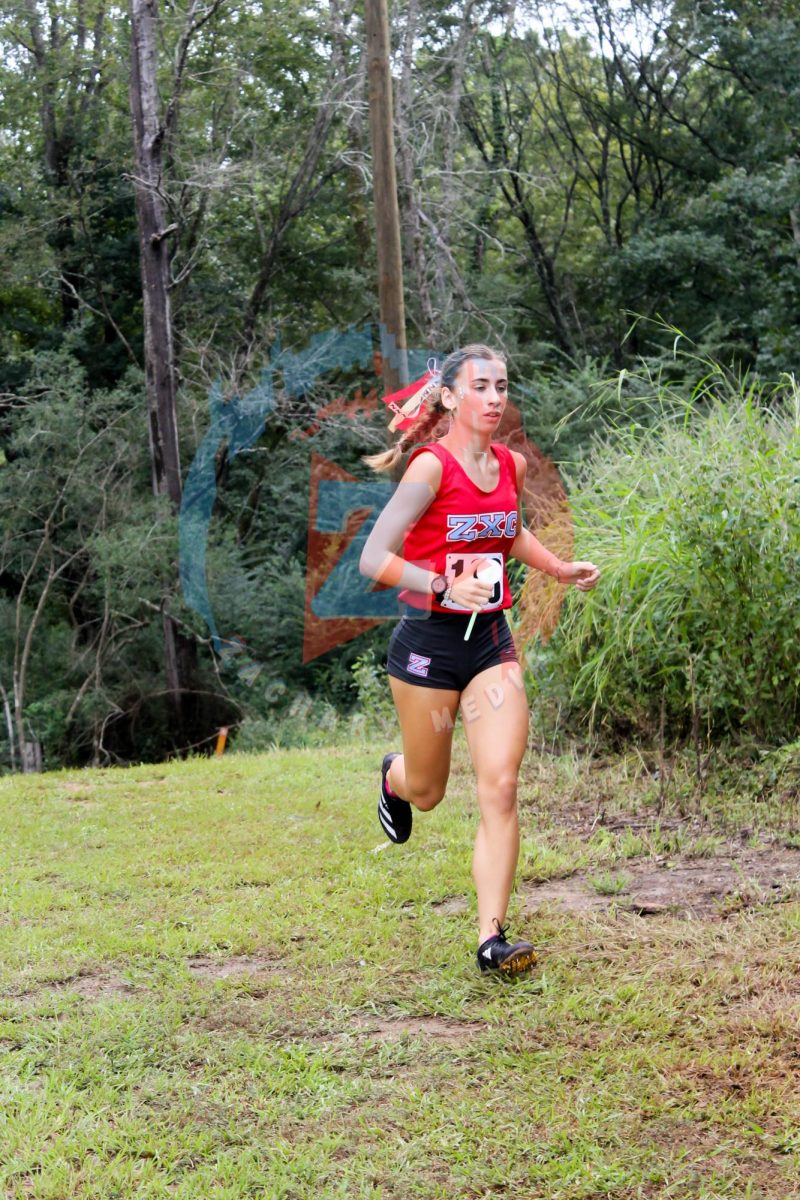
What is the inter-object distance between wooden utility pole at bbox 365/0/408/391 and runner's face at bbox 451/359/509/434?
7.53 metres

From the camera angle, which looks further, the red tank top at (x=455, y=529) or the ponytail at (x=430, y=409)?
the ponytail at (x=430, y=409)

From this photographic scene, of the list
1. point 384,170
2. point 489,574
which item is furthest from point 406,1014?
point 384,170

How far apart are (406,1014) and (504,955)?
378mm

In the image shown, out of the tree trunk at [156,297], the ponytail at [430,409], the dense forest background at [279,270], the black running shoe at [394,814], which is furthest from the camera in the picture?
the dense forest background at [279,270]

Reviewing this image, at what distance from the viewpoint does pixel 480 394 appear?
462cm

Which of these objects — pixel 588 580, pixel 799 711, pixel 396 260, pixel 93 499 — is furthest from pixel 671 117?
pixel 588 580

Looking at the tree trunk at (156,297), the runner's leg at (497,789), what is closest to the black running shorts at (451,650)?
the runner's leg at (497,789)

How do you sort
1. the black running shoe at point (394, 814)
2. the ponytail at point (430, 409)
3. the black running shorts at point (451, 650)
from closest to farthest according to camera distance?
the black running shorts at point (451, 650) → the ponytail at point (430, 409) → the black running shoe at point (394, 814)

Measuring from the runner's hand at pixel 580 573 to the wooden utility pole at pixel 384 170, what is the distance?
764cm

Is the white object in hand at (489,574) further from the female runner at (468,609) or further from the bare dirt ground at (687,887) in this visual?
the bare dirt ground at (687,887)

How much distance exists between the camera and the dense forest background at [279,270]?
20781 millimetres

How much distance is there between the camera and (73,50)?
2422cm

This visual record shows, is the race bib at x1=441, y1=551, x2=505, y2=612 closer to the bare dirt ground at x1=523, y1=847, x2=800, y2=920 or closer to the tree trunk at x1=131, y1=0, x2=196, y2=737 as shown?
the bare dirt ground at x1=523, y1=847, x2=800, y2=920

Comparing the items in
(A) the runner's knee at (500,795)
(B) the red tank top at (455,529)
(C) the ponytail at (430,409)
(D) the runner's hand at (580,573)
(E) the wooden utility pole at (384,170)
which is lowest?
(A) the runner's knee at (500,795)
